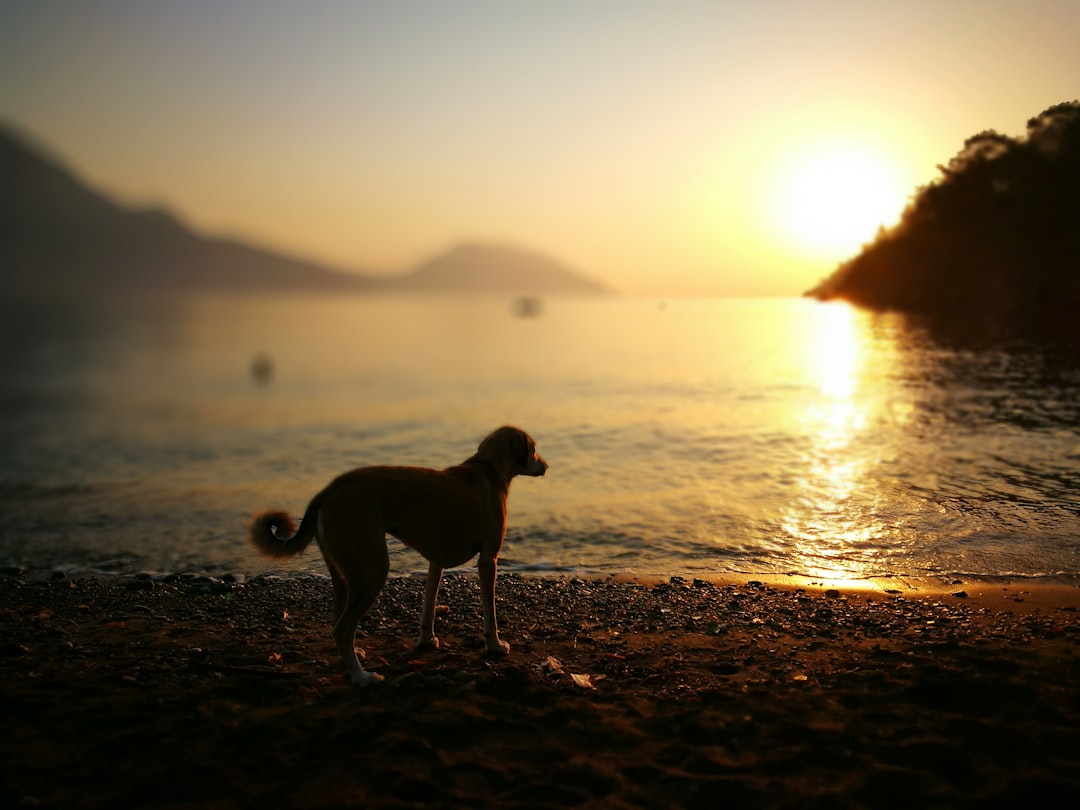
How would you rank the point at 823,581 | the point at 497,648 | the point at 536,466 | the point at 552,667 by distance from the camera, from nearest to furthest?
1. the point at 552,667
2. the point at 497,648
3. the point at 536,466
4. the point at 823,581

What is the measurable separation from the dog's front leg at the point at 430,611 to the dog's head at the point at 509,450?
127 centimetres

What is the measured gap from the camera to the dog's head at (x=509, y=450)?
7.34m

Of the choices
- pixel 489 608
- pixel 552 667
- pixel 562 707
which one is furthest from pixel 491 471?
pixel 562 707

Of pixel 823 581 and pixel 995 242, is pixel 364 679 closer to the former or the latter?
pixel 823 581

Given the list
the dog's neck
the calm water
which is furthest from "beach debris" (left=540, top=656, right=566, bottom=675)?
the calm water

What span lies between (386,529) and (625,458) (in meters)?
13.8

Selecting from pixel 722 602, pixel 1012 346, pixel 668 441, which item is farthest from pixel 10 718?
pixel 1012 346

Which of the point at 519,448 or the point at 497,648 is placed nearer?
the point at 497,648

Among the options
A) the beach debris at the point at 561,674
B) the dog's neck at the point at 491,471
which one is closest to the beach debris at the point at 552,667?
the beach debris at the point at 561,674

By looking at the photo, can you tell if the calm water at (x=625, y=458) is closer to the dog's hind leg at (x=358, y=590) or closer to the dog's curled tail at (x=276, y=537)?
the dog's hind leg at (x=358, y=590)

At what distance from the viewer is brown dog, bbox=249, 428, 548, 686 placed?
19.6 feet

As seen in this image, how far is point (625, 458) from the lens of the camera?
1955 cm

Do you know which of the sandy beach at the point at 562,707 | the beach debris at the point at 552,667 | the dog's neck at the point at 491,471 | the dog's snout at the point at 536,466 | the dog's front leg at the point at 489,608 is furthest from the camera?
the dog's snout at the point at 536,466

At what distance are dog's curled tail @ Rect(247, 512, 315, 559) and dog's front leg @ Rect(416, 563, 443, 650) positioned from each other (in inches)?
51.9
